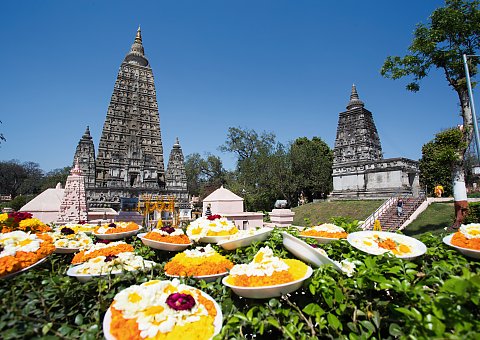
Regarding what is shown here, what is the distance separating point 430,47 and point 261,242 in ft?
45.4

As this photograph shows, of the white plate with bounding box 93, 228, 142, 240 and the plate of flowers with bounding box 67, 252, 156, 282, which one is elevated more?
the white plate with bounding box 93, 228, 142, 240

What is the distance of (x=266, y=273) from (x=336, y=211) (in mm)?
21384

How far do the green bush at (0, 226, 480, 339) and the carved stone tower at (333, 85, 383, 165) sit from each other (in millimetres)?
25285

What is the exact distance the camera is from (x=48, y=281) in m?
2.28

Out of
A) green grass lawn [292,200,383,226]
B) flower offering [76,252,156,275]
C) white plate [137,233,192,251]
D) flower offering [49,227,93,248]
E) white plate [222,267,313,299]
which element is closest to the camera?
white plate [222,267,313,299]

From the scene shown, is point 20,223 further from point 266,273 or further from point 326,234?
point 326,234

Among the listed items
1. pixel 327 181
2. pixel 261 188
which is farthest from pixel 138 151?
pixel 327 181

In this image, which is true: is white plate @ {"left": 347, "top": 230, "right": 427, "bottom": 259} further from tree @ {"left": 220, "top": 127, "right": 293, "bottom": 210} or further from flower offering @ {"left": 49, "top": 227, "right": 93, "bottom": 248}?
tree @ {"left": 220, "top": 127, "right": 293, "bottom": 210}

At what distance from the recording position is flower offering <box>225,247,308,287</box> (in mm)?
2039

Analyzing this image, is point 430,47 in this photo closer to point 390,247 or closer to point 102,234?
point 390,247

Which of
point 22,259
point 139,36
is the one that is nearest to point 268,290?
point 22,259

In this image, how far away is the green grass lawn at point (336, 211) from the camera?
20272 millimetres

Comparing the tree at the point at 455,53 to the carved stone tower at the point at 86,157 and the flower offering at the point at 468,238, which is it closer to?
the flower offering at the point at 468,238

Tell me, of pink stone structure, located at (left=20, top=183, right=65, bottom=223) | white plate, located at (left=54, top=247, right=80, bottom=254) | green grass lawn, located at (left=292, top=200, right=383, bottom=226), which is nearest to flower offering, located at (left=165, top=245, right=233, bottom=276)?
white plate, located at (left=54, top=247, right=80, bottom=254)
